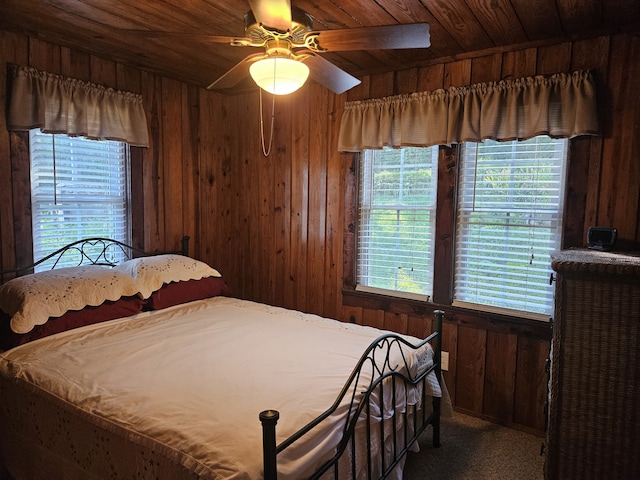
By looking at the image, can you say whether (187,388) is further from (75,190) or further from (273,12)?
(75,190)

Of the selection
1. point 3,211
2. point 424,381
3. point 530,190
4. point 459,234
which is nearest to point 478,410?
point 424,381

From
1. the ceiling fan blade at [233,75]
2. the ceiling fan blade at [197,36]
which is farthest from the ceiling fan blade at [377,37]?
the ceiling fan blade at [233,75]

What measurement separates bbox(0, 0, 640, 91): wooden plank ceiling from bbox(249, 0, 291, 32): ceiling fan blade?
355 millimetres

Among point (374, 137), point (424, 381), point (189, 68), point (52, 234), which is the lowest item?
point (424, 381)

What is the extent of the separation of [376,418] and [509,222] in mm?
1662

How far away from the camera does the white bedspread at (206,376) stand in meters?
1.36

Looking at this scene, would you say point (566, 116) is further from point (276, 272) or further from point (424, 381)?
point (276, 272)

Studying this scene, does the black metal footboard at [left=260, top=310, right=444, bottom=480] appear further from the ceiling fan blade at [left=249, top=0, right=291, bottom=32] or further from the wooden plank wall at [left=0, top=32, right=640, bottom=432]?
the ceiling fan blade at [left=249, top=0, right=291, bottom=32]

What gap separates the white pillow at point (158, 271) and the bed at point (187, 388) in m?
0.01

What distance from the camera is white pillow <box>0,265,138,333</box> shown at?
2189mm

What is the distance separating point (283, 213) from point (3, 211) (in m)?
2.05

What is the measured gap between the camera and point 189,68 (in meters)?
3.25

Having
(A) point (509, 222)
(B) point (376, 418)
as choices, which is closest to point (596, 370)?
(B) point (376, 418)

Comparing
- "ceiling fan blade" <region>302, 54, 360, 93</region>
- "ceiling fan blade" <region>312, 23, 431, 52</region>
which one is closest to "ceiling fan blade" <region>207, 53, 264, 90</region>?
"ceiling fan blade" <region>302, 54, 360, 93</region>
